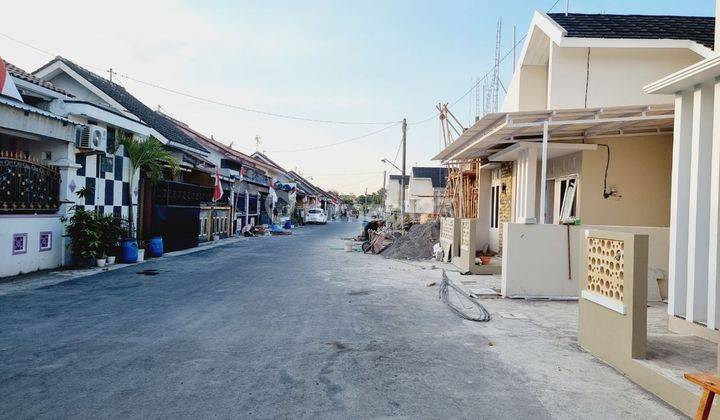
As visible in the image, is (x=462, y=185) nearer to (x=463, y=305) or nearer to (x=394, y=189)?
(x=463, y=305)

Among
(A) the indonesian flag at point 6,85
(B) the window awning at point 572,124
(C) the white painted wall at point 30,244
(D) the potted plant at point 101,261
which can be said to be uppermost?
(A) the indonesian flag at point 6,85

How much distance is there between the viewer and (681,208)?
5.85 m

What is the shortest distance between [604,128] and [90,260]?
455 inches

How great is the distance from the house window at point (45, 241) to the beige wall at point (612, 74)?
11588 millimetres

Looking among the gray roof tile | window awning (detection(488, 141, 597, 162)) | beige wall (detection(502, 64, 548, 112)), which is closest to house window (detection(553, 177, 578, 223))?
window awning (detection(488, 141, 597, 162))

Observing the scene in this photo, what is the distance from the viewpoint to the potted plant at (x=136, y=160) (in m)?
12.0

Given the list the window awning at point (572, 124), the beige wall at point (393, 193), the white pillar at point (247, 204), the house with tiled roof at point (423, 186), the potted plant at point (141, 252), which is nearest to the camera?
the window awning at point (572, 124)

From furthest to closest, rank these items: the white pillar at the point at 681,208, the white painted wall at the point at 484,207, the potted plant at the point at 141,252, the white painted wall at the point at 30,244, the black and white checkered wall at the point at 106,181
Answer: the white painted wall at the point at 484,207 < the potted plant at the point at 141,252 < the black and white checkered wall at the point at 106,181 < the white painted wall at the point at 30,244 < the white pillar at the point at 681,208

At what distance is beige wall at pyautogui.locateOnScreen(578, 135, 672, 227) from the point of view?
10039 millimetres

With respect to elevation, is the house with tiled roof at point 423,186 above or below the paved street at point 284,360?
above

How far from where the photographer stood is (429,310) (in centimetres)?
733

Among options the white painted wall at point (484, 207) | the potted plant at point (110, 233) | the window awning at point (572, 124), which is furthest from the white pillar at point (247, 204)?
the window awning at point (572, 124)

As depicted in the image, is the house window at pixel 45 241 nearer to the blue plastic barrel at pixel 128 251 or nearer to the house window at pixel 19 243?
the house window at pixel 19 243

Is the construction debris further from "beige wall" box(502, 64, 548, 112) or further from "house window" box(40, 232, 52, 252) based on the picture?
"house window" box(40, 232, 52, 252)
